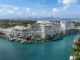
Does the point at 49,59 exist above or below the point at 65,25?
below

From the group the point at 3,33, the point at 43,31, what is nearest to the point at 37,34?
the point at 43,31

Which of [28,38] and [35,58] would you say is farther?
[28,38]

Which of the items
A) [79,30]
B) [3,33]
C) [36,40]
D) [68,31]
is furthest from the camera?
[79,30]

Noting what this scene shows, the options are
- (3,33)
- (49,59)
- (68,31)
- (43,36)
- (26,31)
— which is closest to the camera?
(49,59)

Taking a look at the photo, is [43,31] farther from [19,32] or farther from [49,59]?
[49,59]

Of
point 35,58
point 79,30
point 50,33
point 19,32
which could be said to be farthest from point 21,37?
point 79,30

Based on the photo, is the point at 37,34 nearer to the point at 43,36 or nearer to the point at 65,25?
the point at 43,36

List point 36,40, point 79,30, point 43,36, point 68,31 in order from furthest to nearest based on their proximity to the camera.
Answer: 1. point 79,30
2. point 68,31
3. point 43,36
4. point 36,40

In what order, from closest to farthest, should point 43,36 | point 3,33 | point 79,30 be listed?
point 43,36 < point 3,33 < point 79,30

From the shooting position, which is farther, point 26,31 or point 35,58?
point 26,31
